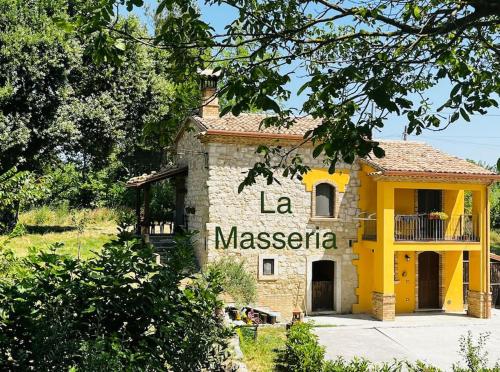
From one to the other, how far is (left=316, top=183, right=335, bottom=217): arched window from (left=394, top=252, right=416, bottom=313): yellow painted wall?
10.4 ft

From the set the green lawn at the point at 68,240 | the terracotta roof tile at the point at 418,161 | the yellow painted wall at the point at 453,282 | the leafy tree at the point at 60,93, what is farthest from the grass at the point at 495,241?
the green lawn at the point at 68,240

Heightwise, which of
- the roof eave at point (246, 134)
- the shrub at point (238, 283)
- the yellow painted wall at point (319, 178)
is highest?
the roof eave at point (246, 134)

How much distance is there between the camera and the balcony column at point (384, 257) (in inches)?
675

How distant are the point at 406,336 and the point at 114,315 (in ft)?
42.2

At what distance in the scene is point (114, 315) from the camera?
4203 millimetres

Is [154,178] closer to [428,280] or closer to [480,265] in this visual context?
[428,280]

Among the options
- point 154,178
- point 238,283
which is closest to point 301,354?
point 238,283

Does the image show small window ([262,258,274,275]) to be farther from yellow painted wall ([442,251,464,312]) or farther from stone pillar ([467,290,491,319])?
stone pillar ([467,290,491,319])

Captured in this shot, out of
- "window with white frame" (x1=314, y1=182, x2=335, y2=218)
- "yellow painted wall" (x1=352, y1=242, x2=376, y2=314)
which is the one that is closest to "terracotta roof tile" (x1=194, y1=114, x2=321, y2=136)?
"window with white frame" (x1=314, y1=182, x2=335, y2=218)

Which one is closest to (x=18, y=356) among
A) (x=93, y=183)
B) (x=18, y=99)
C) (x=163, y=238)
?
(x=163, y=238)

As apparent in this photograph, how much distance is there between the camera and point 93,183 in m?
32.4

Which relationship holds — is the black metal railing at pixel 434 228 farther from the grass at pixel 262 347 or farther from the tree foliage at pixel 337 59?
the tree foliage at pixel 337 59

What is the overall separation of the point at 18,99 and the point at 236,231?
34.7 feet

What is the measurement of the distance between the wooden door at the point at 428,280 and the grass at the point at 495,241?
491 inches
